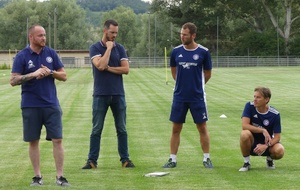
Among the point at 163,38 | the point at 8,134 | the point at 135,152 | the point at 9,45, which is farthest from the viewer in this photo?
the point at 9,45

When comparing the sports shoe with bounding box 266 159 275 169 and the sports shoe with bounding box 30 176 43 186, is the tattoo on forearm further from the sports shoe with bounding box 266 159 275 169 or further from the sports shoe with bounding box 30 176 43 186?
the sports shoe with bounding box 266 159 275 169

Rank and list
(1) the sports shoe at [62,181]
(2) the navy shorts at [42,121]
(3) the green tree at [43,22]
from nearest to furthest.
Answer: (1) the sports shoe at [62,181]
(2) the navy shorts at [42,121]
(3) the green tree at [43,22]

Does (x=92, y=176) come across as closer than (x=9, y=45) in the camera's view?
Yes

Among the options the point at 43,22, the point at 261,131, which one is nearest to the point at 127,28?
the point at 43,22

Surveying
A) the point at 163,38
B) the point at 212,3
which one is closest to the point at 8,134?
the point at 212,3

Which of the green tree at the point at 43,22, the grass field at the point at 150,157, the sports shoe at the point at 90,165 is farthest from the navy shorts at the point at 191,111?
the green tree at the point at 43,22

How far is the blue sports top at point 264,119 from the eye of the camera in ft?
35.9

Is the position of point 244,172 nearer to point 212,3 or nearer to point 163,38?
point 212,3

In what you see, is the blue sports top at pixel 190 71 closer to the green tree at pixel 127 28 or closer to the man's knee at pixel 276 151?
the man's knee at pixel 276 151

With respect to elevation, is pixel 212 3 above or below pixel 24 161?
above

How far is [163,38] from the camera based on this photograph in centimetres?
10206

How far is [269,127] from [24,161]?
378 centimetres

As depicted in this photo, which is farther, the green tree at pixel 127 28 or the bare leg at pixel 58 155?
the green tree at pixel 127 28

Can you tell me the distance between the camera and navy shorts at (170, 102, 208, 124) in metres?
11.2
